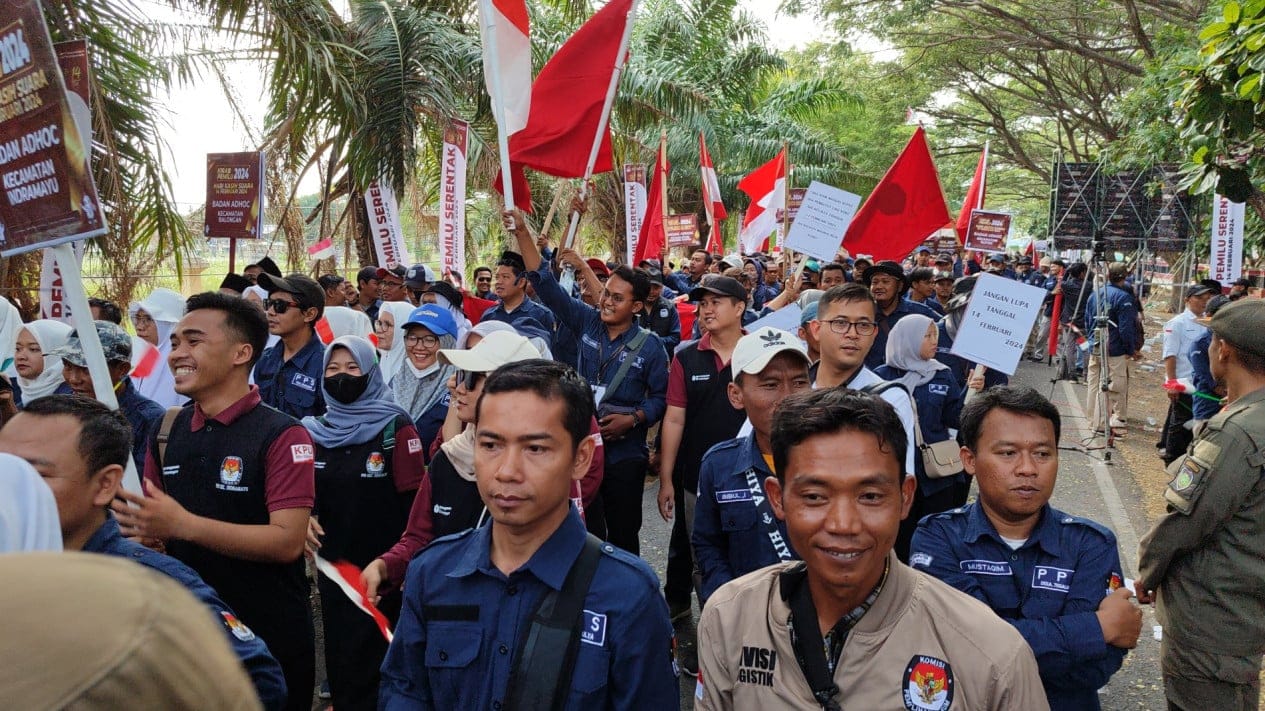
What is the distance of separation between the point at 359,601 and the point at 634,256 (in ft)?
30.3

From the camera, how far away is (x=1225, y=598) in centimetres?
278

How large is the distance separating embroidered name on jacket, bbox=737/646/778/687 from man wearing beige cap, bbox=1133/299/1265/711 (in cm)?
180

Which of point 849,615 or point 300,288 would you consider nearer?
point 849,615

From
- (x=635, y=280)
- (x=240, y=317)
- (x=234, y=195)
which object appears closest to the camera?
(x=240, y=317)

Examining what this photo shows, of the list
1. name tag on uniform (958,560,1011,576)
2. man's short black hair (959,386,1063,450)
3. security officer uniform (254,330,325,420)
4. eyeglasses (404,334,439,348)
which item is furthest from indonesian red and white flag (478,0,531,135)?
name tag on uniform (958,560,1011,576)

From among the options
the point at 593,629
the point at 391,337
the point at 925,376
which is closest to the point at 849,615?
the point at 593,629

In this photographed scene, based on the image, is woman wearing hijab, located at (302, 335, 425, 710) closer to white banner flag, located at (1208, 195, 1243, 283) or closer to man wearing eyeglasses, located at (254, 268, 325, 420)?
man wearing eyeglasses, located at (254, 268, 325, 420)

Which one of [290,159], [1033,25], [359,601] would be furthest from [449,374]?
[1033,25]

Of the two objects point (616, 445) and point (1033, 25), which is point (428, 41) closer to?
point (616, 445)

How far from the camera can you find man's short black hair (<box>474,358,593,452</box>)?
2.16 metres

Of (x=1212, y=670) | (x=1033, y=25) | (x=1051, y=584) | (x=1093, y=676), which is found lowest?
(x=1212, y=670)

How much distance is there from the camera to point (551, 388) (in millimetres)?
2180

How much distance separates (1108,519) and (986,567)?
5.53m

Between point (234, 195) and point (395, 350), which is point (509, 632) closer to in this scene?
point (395, 350)
